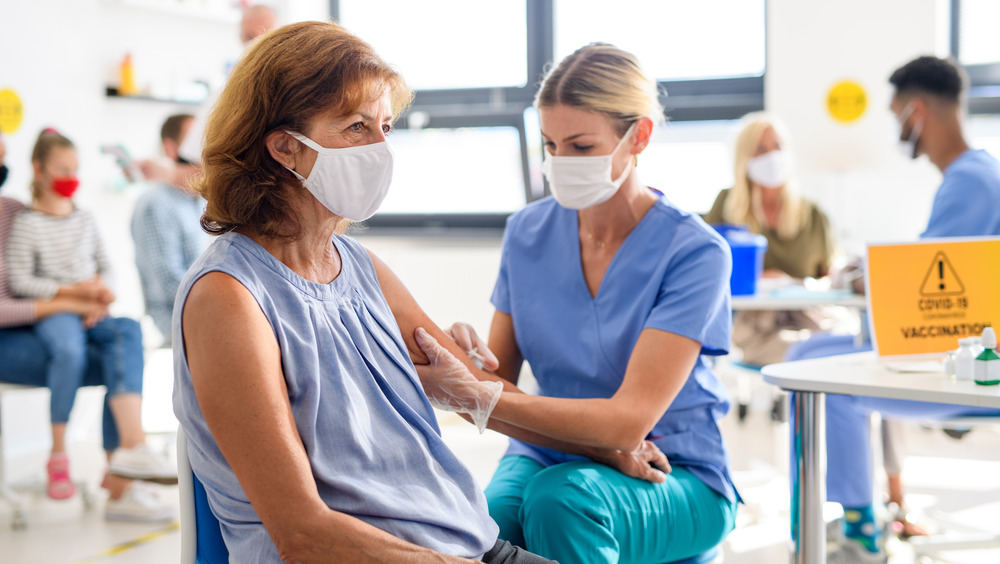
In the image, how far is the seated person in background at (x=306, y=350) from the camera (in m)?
0.98

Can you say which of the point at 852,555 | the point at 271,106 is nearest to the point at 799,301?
the point at 852,555

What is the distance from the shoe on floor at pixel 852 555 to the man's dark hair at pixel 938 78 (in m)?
1.33

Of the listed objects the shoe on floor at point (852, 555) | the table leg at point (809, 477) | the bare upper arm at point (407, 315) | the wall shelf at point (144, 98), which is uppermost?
the wall shelf at point (144, 98)

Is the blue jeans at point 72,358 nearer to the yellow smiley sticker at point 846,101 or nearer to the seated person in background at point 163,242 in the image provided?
the seated person in background at point 163,242

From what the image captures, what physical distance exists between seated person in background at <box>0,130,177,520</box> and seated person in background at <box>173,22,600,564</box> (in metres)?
1.96

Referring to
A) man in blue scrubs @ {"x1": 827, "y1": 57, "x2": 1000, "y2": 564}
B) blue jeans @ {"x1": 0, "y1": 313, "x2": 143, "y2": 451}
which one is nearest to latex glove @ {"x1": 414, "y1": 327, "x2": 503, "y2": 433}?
man in blue scrubs @ {"x1": 827, "y1": 57, "x2": 1000, "y2": 564}

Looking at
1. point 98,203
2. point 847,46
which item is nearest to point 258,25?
point 98,203

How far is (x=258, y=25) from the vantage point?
151 inches

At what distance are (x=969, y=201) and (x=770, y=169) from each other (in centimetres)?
137

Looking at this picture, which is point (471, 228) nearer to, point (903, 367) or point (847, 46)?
point (847, 46)

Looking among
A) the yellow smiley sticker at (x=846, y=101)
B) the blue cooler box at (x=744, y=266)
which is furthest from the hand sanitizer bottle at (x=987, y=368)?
the yellow smiley sticker at (x=846, y=101)

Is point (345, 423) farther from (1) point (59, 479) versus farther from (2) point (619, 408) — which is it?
(1) point (59, 479)

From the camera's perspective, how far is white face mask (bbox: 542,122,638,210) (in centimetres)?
164

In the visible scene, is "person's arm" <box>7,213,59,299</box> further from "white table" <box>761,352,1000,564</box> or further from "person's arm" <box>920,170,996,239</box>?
"person's arm" <box>920,170,996,239</box>
